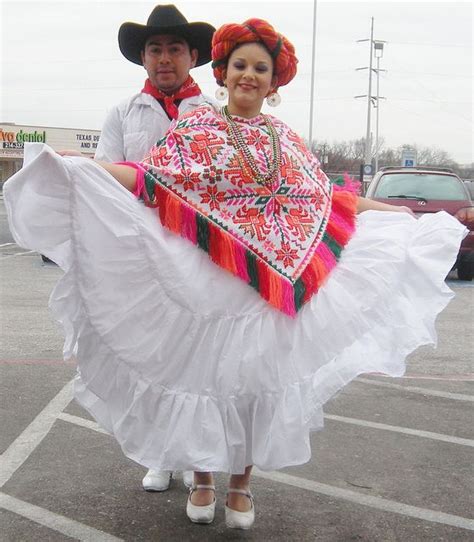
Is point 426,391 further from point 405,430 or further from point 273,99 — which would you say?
point 273,99

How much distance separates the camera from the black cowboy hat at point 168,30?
12.5ft

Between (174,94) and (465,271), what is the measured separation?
903cm

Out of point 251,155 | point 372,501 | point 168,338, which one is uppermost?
point 251,155

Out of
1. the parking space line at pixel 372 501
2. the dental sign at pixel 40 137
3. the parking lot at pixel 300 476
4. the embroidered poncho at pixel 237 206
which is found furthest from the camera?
the dental sign at pixel 40 137

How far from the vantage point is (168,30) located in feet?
12.5

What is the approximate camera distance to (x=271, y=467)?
3.08m

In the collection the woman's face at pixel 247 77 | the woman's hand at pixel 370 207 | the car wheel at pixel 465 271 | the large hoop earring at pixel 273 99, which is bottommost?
the car wheel at pixel 465 271

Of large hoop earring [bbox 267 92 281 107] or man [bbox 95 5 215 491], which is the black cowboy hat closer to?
man [bbox 95 5 215 491]

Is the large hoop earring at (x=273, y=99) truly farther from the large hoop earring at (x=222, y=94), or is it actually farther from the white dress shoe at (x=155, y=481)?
the white dress shoe at (x=155, y=481)

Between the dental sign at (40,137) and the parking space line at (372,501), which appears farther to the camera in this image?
the dental sign at (40,137)

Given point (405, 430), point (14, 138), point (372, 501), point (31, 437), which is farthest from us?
point (14, 138)

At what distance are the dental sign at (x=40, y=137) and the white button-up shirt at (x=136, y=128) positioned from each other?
5738 cm

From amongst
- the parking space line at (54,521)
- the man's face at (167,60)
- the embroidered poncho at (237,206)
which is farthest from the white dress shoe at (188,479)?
the man's face at (167,60)

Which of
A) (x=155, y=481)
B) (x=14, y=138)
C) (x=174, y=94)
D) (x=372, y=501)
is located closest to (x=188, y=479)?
(x=155, y=481)
